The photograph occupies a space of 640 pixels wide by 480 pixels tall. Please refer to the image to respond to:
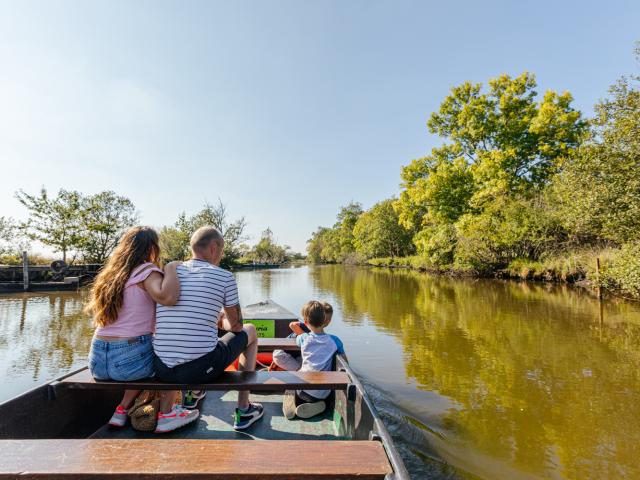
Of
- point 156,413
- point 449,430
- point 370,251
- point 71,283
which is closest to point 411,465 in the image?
point 449,430

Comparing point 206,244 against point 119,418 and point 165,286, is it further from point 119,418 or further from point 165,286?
point 119,418

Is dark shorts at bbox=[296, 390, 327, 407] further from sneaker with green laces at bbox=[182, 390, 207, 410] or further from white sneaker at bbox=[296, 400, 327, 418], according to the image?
sneaker with green laces at bbox=[182, 390, 207, 410]

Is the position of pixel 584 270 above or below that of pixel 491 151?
below

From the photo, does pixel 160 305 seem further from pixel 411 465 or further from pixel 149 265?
pixel 411 465

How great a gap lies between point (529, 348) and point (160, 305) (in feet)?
21.8

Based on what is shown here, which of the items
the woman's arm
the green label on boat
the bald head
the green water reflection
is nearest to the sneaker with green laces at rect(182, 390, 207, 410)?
the woman's arm

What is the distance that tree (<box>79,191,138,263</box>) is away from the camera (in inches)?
935

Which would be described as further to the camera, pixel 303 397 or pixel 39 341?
pixel 39 341

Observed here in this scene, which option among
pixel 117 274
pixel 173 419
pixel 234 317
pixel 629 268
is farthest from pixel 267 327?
A: pixel 629 268

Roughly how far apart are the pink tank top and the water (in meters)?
2.43

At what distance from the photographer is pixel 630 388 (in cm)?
464

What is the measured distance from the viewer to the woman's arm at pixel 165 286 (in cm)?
222

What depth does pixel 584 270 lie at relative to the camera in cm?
1509

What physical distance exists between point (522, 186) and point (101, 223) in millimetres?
26809
